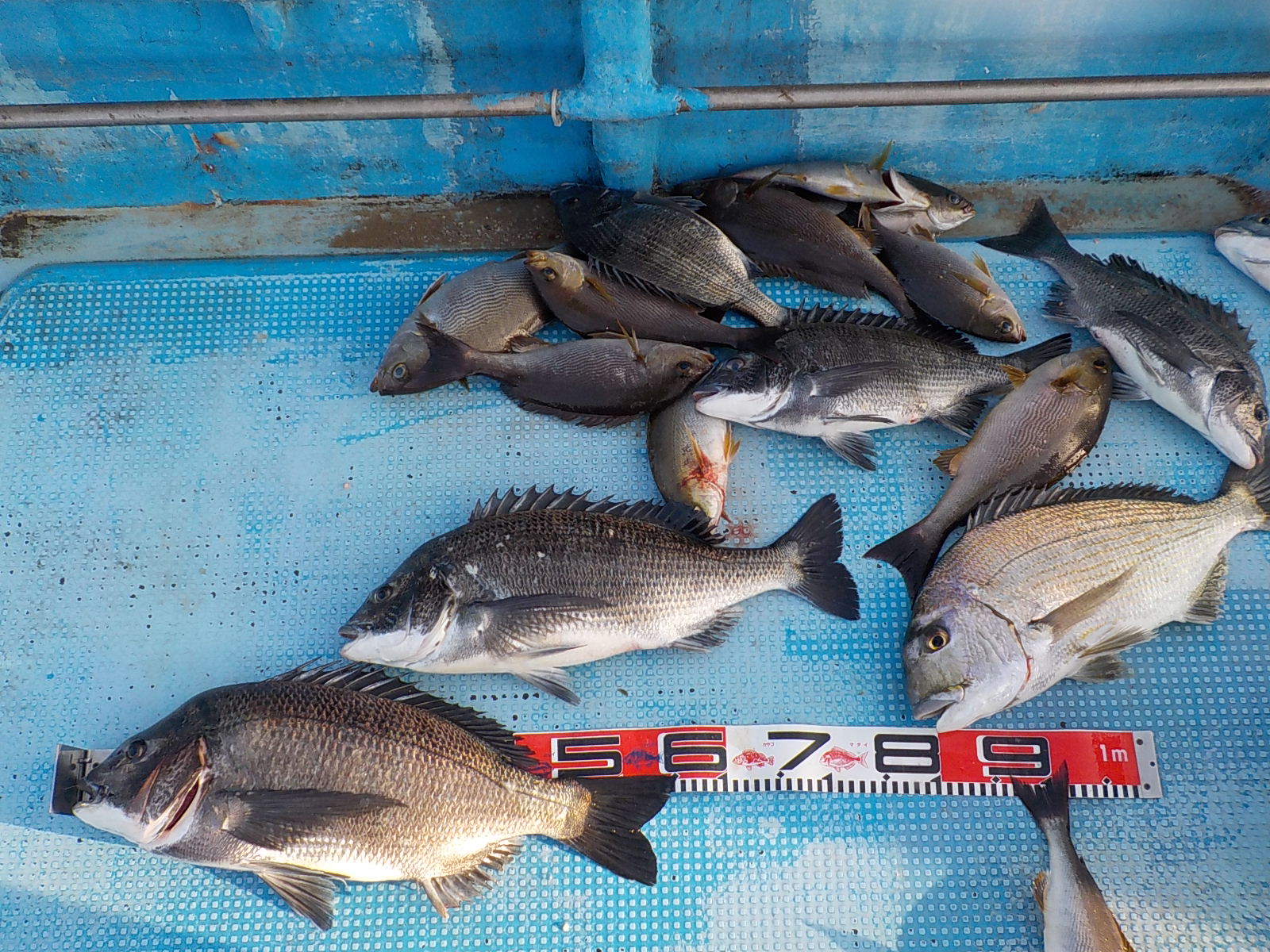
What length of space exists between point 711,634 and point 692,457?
0.54m

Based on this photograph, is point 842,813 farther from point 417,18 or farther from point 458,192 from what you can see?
point 417,18

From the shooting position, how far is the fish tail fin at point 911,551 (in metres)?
2.55

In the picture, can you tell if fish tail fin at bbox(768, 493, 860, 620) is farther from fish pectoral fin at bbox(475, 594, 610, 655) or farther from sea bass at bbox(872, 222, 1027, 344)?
sea bass at bbox(872, 222, 1027, 344)

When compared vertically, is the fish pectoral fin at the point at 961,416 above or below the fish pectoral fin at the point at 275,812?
above

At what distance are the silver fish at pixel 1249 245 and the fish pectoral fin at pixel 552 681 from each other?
271 cm

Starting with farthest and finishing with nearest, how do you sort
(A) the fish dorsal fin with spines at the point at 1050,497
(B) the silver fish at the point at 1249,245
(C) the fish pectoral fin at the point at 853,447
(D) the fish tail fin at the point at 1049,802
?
(B) the silver fish at the point at 1249,245
(C) the fish pectoral fin at the point at 853,447
(A) the fish dorsal fin with spines at the point at 1050,497
(D) the fish tail fin at the point at 1049,802

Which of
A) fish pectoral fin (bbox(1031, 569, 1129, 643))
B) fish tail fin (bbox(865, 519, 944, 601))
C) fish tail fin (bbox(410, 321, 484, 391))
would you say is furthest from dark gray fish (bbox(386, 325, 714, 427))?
fish pectoral fin (bbox(1031, 569, 1129, 643))

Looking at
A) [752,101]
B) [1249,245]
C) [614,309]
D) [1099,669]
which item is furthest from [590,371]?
[1249,245]

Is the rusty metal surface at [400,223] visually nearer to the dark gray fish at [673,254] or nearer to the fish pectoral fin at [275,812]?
the dark gray fish at [673,254]

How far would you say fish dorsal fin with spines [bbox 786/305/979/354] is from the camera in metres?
2.70

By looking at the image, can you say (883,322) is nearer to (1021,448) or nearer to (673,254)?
(1021,448)

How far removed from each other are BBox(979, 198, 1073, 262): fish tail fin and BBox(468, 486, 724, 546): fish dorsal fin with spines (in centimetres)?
149

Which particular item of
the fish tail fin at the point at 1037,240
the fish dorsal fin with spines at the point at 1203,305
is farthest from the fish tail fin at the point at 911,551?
the fish dorsal fin with spines at the point at 1203,305

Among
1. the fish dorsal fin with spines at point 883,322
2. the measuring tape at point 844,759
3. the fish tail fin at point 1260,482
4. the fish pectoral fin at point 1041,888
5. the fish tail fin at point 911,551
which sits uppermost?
the fish dorsal fin with spines at point 883,322
